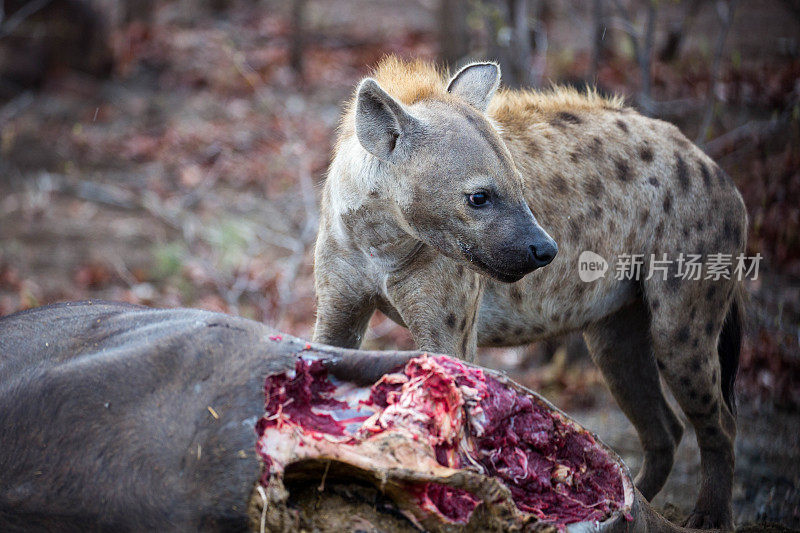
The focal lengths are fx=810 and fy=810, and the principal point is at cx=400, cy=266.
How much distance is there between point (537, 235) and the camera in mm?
2598

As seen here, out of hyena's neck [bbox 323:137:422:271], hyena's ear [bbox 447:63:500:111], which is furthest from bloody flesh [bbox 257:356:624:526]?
hyena's ear [bbox 447:63:500:111]

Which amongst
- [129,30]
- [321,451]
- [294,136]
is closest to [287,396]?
[321,451]

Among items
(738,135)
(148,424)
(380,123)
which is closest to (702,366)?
(380,123)

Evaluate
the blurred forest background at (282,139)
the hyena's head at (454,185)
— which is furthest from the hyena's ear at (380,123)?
the blurred forest background at (282,139)

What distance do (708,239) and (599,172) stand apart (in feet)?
1.76

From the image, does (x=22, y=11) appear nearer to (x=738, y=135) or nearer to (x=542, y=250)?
(x=738, y=135)

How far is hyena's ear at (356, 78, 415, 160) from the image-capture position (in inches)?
105

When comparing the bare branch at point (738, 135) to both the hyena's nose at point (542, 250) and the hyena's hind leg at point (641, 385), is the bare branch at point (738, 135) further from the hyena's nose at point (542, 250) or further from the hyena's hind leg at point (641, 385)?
the hyena's nose at point (542, 250)

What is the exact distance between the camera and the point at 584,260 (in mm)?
3312

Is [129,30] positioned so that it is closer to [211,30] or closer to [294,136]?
[211,30]

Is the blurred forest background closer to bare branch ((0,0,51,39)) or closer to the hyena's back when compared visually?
bare branch ((0,0,51,39))

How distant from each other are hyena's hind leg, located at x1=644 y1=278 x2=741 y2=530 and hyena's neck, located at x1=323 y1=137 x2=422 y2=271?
1.15 meters

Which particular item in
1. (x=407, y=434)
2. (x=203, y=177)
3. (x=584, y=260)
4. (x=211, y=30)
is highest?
(x=407, y=434)

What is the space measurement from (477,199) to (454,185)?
88 millimetres
